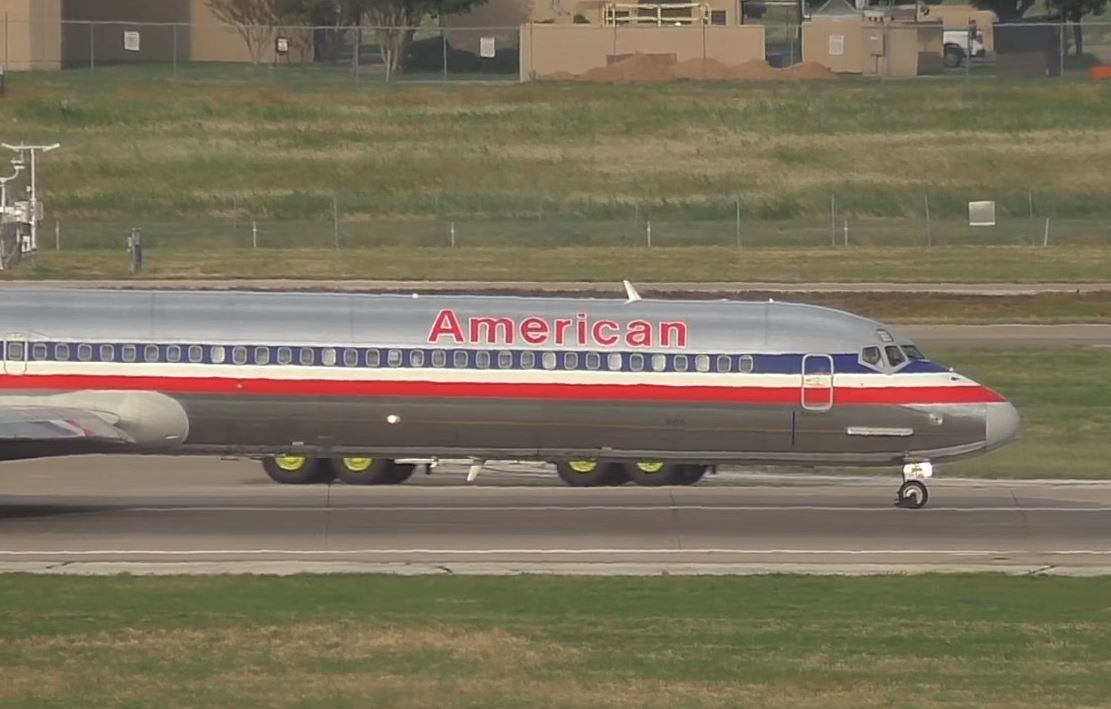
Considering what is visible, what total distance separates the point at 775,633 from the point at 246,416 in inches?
406

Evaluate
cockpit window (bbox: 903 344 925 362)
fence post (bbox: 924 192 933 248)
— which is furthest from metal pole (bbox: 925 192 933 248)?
cockpit window (bbox: 903 344 925 362)

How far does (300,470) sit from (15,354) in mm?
4889

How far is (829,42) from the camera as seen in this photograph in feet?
340

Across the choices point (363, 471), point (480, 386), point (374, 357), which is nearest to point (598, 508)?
point (480, 386)

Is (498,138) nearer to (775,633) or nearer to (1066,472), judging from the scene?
(1066,472)

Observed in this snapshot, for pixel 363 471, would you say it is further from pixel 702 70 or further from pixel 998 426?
pixel 702 70

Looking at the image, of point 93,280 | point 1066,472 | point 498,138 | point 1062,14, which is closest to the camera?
point 1066,472

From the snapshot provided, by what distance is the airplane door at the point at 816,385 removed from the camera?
28609 mm

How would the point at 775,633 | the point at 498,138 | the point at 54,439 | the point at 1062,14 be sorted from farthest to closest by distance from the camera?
the point at 1062,14 → the point at 498,138 → the point at 54,439 → the point at 775,633

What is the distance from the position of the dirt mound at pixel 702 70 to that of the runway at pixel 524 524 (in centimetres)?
Result: 6657

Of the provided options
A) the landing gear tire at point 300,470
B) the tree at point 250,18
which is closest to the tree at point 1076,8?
the tree at point 250,18

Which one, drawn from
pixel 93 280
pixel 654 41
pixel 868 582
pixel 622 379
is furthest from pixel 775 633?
pixel 654 41

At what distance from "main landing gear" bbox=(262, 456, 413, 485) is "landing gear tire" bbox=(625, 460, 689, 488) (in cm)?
350

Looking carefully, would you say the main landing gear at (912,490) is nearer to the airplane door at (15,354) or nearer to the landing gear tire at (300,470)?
the landing gear tire at (300,470)
